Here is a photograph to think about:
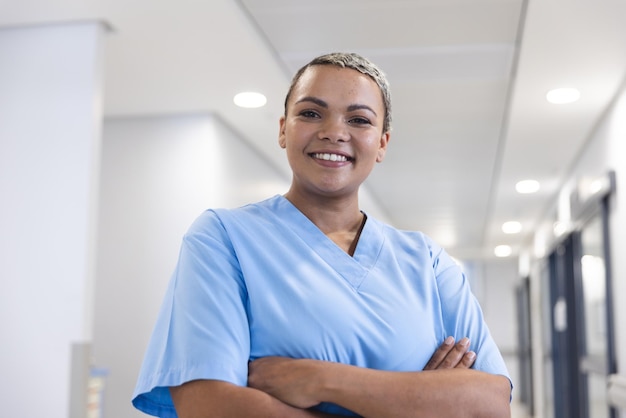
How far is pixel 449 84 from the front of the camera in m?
3.69

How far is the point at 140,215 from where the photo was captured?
3.83 meters

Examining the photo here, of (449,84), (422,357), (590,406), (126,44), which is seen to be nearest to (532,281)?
(590,406)

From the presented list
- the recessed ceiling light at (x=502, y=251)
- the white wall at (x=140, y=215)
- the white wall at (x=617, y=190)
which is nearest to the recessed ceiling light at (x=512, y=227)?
the recessed ceiling light at (x=502, y=251)

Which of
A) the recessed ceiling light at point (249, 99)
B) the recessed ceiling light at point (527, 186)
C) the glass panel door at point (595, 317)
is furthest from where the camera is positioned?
the recessed ceiling light at point (527, 186)

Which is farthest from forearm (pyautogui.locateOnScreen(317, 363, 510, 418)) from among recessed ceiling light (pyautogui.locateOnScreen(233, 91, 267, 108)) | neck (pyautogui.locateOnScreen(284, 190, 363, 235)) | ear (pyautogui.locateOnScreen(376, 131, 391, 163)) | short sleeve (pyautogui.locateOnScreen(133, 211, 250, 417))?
recessed ceiling light (pyautogui.locateOnScreen(233, 91, 267, 108))

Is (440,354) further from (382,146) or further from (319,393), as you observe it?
(382,146)

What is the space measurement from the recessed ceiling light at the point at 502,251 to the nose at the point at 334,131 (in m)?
8.95

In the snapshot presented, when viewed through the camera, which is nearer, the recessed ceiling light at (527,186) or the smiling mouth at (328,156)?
the smiling mouth at (328,156)

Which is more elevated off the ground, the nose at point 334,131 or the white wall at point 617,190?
the white wall at point 617,190

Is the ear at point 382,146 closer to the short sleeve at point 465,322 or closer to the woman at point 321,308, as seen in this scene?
the woman at point 321,308

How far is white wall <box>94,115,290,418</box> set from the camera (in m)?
3.73

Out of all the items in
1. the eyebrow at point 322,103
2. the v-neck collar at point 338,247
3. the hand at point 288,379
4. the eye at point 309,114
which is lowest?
the hand at point 288,379

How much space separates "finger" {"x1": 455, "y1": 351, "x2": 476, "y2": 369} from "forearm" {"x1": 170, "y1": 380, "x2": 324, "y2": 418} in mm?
245

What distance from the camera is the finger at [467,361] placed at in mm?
1177
